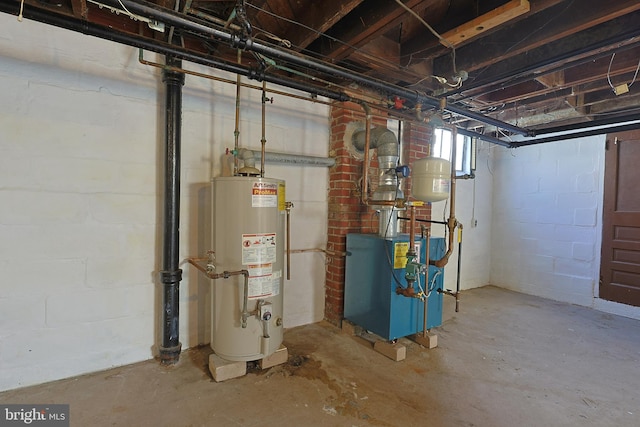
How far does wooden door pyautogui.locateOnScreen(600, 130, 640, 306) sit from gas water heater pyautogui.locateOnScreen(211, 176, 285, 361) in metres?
3.86

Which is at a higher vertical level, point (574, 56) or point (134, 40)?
point (574, 56)

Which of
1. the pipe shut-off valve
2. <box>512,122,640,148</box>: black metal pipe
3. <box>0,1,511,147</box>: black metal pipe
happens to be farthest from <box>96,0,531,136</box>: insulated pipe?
<box>512,122,640,148</box>: black metal pipe

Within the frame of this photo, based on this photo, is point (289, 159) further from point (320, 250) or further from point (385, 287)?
point (385, 287)

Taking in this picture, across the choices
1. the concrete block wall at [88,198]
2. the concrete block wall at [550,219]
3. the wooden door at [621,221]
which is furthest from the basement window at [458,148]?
the concrete block wall at [88,198]

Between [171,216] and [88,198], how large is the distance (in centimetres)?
48

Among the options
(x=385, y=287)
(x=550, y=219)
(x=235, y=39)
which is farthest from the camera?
(x=550, y=219)

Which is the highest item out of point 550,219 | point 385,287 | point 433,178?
point 433,178

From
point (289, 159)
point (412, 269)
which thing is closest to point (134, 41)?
point (289, 159)

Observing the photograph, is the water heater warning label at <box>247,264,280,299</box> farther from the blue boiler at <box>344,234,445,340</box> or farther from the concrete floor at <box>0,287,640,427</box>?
the blue boiler at <box>344,234,445,340</box>

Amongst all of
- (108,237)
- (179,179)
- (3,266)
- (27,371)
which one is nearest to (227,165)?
(179,179)

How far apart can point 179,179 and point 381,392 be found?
1855 mm

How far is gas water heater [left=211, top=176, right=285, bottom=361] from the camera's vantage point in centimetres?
183

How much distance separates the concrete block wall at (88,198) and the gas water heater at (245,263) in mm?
415

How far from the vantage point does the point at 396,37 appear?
2189 millimetres
